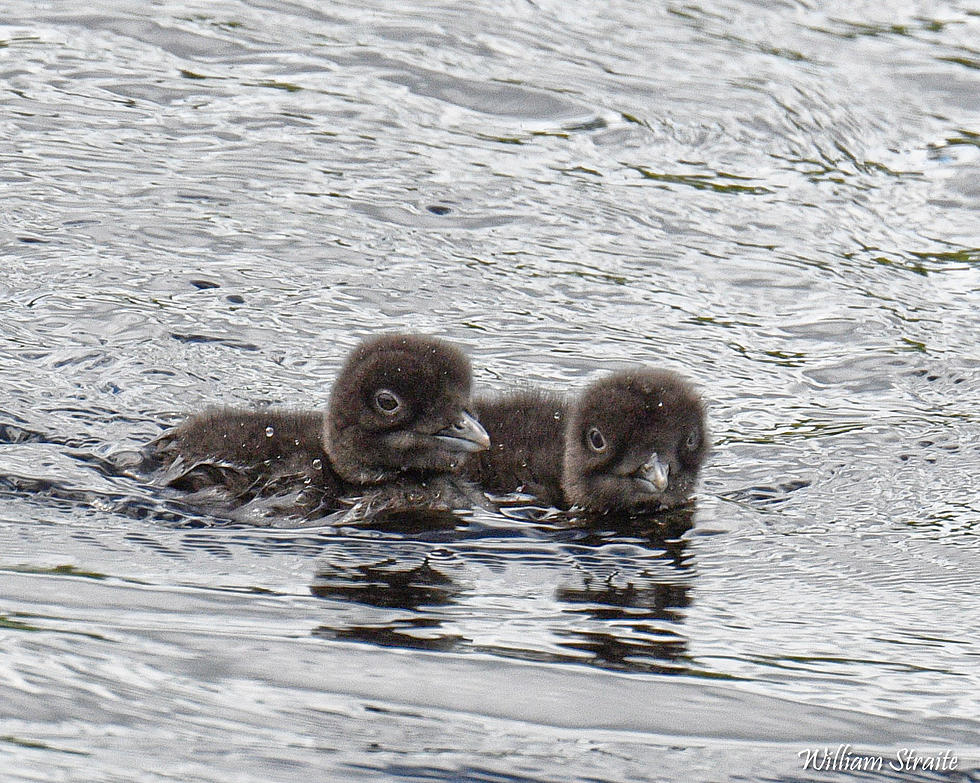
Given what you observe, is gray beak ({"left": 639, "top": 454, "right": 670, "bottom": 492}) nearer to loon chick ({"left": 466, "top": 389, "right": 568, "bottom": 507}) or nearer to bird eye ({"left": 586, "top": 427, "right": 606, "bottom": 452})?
bird eye ({"left": 586, "top": 427, "right": 606, "bottom": 452})

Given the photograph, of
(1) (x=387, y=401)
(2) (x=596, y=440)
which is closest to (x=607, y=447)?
(2) (x=596, y=440)

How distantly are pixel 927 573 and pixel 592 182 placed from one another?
5302 mm

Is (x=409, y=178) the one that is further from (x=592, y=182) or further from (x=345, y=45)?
(x=345, y=45)

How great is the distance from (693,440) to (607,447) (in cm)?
38

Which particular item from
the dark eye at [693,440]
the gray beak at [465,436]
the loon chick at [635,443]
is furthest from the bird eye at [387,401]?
the dark eye at [693,440]

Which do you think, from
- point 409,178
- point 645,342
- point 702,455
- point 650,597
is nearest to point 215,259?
point 409,178

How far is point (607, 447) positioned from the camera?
713 cm

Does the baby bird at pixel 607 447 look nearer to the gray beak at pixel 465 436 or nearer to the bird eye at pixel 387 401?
the gray beak at pixel 465 436

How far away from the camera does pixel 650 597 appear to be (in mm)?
Answer: 6133

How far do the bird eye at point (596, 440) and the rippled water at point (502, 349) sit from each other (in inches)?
16.0

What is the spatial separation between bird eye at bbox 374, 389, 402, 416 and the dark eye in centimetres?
121

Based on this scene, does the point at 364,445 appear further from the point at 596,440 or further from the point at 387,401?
the point at 596,440

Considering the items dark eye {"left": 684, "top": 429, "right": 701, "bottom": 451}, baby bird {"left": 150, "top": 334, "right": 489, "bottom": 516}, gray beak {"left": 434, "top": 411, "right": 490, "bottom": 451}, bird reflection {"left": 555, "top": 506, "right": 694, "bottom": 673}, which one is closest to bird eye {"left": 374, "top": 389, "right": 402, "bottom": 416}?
baby bird {"left": 150, "top": 334, "right": 489, "bottom": 516}

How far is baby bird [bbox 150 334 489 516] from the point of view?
7.02 metres
